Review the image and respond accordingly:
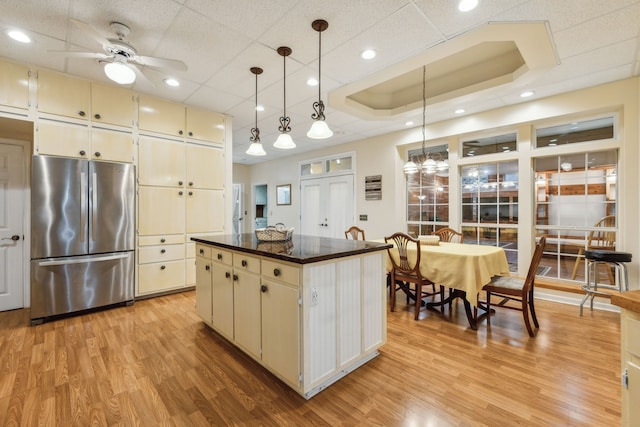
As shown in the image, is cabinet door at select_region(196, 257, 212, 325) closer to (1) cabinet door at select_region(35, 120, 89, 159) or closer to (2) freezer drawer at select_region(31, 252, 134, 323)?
(2) freezer drawer at select_region(31, 252, 134, 323)

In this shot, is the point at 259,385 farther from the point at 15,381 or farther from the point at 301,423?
the point at 15,381

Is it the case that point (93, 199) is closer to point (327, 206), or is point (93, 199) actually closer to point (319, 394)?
point (319, 394)

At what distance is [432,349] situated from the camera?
7.99ft

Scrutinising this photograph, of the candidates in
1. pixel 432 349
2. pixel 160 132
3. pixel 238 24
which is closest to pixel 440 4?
pixel 238 24

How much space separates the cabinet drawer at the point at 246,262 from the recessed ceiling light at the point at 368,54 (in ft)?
7.22

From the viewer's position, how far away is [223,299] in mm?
2480

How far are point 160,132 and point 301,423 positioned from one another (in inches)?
154

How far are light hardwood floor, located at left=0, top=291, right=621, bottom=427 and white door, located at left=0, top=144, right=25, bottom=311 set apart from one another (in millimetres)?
681

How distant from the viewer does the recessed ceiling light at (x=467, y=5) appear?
6.62 ft

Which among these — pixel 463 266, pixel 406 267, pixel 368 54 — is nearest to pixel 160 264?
pixel 406 267

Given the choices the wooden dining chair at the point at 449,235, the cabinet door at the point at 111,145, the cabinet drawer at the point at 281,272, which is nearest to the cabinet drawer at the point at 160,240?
the cabinet door at the point at 111,145

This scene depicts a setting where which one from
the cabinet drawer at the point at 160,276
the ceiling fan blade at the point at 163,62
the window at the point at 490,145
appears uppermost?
the ceiling fan blade at the point at 163,62

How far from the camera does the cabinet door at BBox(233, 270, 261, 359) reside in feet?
6.80

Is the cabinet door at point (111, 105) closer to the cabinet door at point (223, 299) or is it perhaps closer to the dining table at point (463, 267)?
the cabinet door at point (223, 299)
